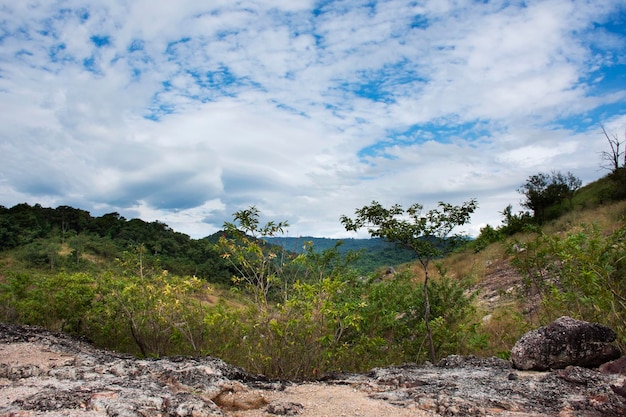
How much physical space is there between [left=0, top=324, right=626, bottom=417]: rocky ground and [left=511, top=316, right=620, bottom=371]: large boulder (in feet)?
0.74

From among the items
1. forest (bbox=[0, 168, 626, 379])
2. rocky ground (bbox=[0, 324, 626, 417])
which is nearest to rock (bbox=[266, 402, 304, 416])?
rocky ground (bbox=[0, 324, 626, 417])

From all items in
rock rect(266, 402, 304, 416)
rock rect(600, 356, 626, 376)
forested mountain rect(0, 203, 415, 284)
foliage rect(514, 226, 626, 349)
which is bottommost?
rock rect(600, 356, 626, 376)

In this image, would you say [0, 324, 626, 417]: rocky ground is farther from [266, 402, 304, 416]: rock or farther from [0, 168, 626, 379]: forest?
[0, 168, 626, 379]: forest

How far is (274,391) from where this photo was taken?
4570 mm

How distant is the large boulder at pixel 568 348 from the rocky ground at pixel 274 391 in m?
0.22

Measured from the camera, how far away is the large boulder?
5023 mm

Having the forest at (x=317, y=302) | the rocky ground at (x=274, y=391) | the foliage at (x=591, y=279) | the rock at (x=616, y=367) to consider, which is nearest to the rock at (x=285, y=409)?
the rocky ground at (x=274, y=391)

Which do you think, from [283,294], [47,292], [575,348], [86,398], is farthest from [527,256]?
[47,292]

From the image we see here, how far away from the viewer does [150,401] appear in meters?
3.57

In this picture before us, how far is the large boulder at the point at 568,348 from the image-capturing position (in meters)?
5.02

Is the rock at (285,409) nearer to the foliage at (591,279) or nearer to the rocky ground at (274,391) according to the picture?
the rocky ground at (274,391)

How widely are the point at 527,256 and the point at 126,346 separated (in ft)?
20.7

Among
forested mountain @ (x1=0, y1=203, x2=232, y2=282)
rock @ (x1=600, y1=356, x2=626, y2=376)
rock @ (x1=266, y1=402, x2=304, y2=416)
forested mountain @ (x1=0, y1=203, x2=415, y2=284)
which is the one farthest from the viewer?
forested mountain @ (x1=0, y1=203, x2=232, y2=282)

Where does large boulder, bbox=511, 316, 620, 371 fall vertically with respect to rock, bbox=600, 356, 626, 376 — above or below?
above
